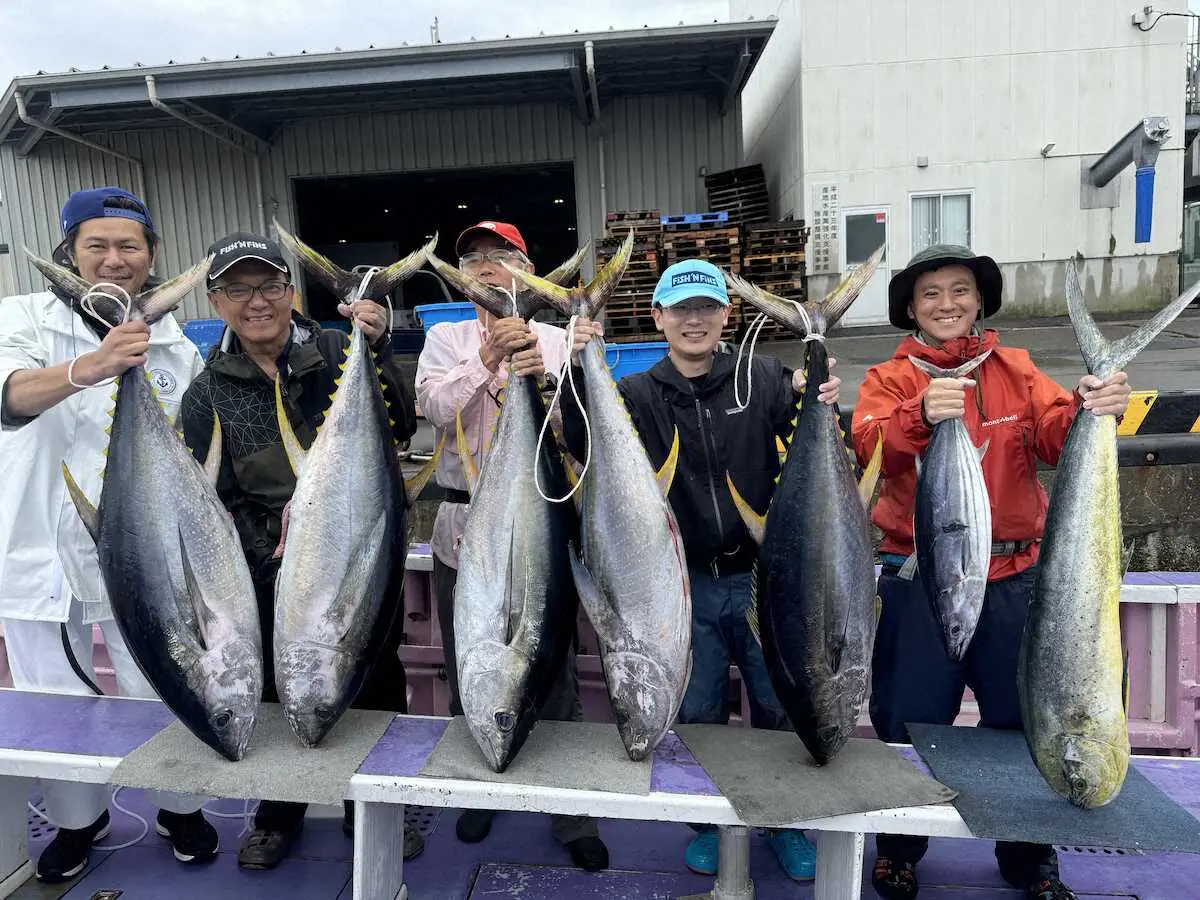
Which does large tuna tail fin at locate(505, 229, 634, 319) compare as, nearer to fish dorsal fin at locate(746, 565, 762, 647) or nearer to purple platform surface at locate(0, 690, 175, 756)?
fish dorsal fin at locate(746, 565, 762, 647)

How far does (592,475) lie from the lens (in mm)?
1896

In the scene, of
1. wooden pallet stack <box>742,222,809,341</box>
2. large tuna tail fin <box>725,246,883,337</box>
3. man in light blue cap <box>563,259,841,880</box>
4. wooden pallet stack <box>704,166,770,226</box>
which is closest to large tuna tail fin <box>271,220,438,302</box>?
man in light blue cap <box>563,259,841,880</box>

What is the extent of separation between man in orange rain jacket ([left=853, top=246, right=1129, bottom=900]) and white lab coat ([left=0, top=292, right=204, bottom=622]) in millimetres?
2230

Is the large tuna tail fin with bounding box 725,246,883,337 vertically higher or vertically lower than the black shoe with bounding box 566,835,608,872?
higher

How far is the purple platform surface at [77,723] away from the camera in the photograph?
6.66ft

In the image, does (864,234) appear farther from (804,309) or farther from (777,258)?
(804,309)

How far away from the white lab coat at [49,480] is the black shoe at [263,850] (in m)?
0.82

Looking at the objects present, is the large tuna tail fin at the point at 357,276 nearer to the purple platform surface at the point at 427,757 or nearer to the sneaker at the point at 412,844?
the purple platform surface at the point at 427,757

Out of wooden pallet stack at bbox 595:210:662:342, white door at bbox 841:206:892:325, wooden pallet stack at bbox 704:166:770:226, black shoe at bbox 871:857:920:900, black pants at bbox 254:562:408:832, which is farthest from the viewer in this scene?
wooden pallet stack at bbox 704:166:770:226

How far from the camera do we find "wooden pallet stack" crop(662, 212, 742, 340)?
8914 millimetres

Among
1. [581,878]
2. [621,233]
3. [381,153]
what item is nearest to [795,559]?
[581,878]

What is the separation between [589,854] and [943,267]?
1974 mm

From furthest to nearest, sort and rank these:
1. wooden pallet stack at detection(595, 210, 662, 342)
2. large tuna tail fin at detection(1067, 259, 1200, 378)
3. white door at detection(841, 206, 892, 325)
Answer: white door at detection(841, 206, 892, 325) < wooden pallet stack at detection(595, 210, 662, 342) < large tuna tail fin at detection(1067, 259, 1200, 378)

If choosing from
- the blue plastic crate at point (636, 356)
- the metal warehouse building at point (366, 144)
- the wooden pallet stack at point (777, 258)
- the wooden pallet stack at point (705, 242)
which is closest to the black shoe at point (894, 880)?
the blue plastic crate at point (636, 356)
